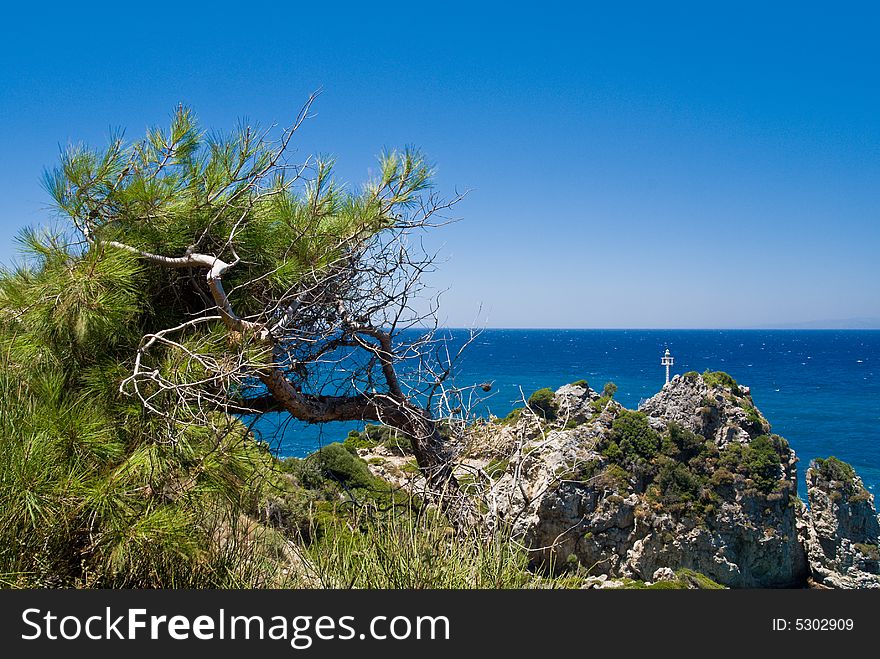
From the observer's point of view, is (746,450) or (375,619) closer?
(375,619)

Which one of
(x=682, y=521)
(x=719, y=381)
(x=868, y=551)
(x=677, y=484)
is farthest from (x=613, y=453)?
(x=868, y=551)

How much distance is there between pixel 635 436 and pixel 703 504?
8.63 feet

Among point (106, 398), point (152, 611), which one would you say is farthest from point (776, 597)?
point (106, 398)

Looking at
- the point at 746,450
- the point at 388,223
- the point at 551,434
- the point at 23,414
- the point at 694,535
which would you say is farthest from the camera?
the point at 746,450

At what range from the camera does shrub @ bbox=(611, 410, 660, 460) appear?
17984 millimetres

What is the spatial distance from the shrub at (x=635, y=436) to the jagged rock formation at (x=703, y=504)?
3cm

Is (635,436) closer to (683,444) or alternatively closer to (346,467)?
(683,444)

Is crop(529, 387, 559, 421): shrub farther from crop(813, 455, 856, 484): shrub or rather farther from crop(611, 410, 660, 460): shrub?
crop(813, 455, 856, 484): shrub

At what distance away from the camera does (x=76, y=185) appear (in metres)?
2.92

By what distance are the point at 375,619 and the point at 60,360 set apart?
1.95 metres

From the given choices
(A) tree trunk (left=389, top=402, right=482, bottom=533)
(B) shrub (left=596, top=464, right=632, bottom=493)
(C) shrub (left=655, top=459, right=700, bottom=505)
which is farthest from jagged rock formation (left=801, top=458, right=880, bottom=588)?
(A) tree trunk (left=389, top=402, right=482, bottom=533)

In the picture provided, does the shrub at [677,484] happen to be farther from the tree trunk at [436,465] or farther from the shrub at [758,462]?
the tree trunk at [436,465]

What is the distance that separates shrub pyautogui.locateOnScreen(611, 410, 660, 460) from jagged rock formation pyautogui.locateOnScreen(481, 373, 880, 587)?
3 cm

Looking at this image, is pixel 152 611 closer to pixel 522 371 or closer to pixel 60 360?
pixel 60 360
